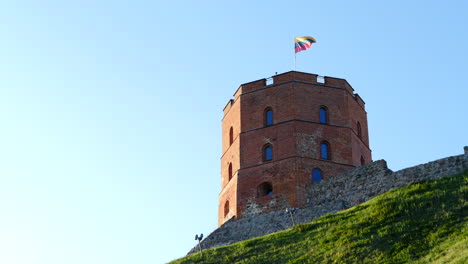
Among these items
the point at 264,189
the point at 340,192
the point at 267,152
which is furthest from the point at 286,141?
the point at 340,192

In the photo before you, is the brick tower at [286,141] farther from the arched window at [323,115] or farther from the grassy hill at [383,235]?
the grassy hill at [383,235]

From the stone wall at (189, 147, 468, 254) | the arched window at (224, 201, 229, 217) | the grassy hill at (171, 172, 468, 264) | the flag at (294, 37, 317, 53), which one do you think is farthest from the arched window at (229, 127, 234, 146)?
the grassy hill at (171, 172, 468, 264)

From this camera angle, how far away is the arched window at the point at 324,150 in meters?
38.2

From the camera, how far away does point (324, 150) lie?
38.3 meters

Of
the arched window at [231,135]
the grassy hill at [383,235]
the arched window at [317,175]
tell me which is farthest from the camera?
the arched window at [231,135]

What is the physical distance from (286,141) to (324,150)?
1833 mm

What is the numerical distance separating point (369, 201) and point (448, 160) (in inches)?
133

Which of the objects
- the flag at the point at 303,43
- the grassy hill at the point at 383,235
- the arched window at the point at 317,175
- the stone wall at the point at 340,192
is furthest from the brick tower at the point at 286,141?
the grassy hill at the point at 383,235

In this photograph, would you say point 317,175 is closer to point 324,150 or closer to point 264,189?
point 324,150

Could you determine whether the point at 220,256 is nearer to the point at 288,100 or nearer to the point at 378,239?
the point at 378,239

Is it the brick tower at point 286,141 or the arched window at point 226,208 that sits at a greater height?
the brick tower at point 286,141

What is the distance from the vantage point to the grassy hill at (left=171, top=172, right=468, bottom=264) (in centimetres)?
2646

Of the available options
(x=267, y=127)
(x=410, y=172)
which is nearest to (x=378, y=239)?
(x=410, y=172)

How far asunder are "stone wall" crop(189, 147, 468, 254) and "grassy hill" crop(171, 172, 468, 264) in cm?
86
